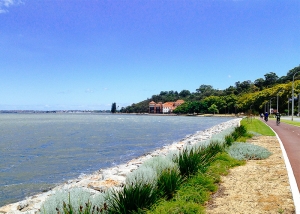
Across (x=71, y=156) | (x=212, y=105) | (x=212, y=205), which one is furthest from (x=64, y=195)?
(x=212, y=105)

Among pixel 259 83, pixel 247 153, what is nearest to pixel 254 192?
pixel 247 153

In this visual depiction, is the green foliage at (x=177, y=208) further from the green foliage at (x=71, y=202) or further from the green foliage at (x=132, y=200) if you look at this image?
the green foliage at (x=71, y=202)

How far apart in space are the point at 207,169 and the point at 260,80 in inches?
6435

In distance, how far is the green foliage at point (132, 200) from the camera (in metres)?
4.44

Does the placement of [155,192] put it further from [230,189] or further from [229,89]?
[229,89]

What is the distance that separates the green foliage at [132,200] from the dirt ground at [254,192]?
3.81ft

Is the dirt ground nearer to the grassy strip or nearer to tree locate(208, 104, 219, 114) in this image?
the grassy strip

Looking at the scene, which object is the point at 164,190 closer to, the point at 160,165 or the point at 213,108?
the point at 160,165

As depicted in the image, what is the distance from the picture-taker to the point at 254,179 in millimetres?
7336

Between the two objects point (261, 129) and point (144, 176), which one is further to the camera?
point (261, 129)

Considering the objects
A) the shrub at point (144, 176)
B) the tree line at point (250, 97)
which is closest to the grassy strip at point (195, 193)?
the shrub at point (144, 176)

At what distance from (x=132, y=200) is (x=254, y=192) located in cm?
311

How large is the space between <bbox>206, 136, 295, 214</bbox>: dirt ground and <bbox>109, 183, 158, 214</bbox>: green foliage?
1.16m

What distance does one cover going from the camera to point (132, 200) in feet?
15.2
